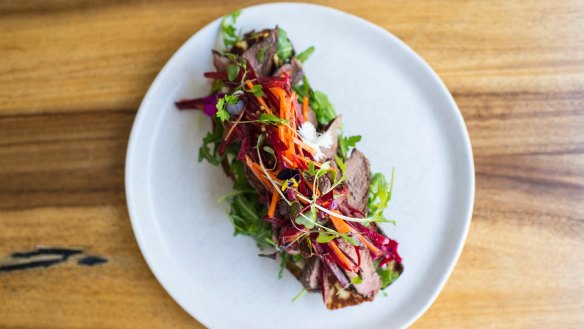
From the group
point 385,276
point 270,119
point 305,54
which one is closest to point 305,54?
point 305,54

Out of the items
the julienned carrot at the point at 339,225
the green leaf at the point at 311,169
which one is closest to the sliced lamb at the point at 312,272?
the julienned carrot at the point at 339,225

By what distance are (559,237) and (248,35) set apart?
181 centimetres

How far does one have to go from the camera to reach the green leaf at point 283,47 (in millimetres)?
2287

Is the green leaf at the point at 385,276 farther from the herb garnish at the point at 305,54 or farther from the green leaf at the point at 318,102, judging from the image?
the herb garnish at the point at 305,54

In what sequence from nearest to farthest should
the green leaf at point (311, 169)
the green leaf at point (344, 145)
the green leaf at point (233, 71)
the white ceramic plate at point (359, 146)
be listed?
the green leaf at point (311, 169)
the green leaf at point (233, 71)
the green leaf at point (344, 145)
the white ceramic plate at point (359, 146)

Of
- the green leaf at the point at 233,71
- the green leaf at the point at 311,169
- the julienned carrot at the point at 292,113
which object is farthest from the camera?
the green leaf at the point at 233,71

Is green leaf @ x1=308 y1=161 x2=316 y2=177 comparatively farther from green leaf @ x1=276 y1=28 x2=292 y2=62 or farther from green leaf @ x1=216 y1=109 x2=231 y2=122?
green leaf @ x1=276 y1=28 x2=292 y2=62

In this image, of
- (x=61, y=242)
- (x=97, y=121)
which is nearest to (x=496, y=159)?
(x=97, y=121)

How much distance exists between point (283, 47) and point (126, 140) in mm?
924

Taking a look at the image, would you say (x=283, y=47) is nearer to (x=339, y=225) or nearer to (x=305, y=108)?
(x=305, y=108)

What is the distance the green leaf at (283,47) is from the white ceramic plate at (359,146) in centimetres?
13

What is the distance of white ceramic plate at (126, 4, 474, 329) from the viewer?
2307 mm

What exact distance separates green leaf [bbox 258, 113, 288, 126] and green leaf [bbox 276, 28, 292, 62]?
0.49 m

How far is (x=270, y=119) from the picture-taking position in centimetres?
189
